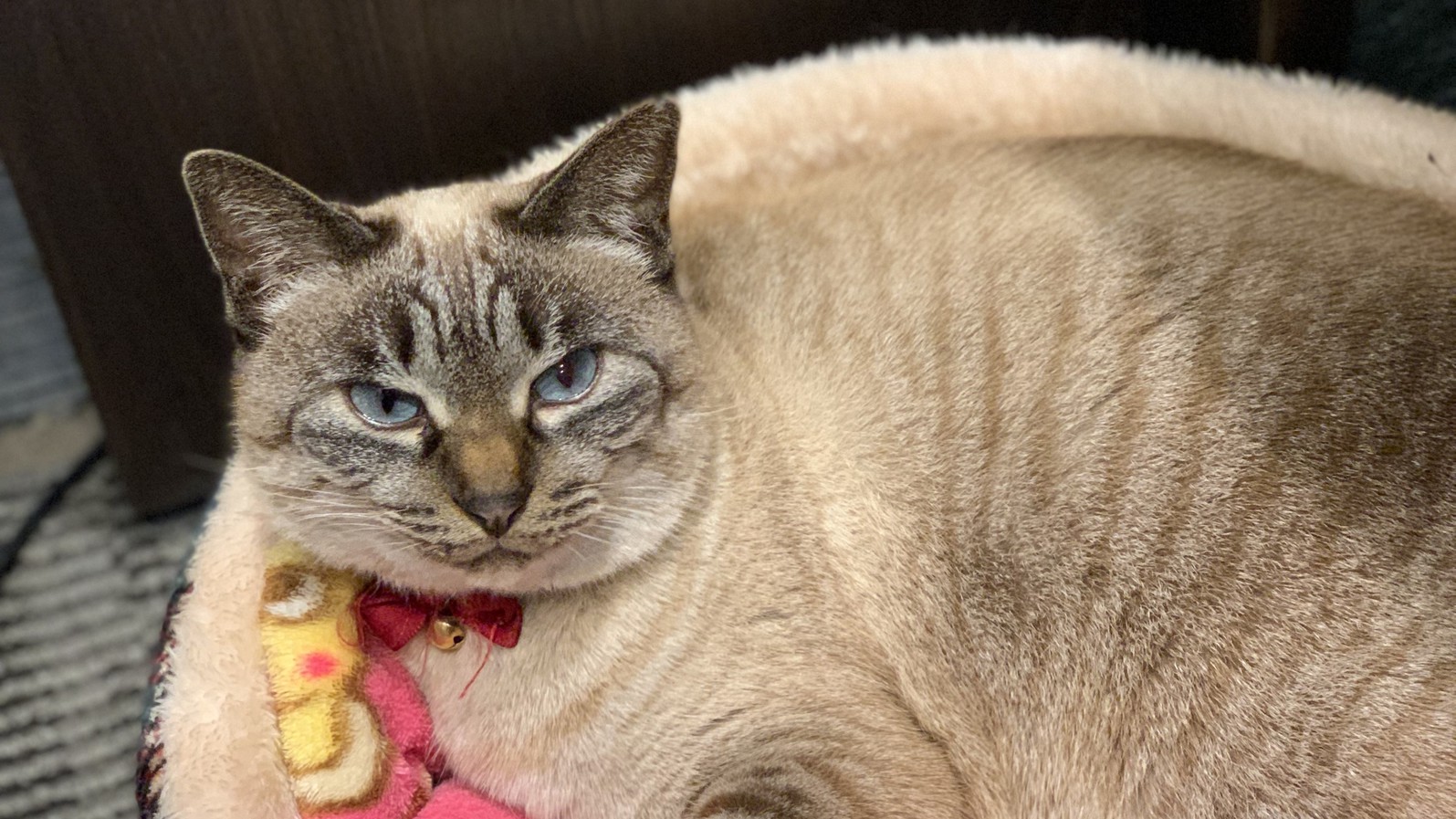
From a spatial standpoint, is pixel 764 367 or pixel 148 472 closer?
pixel 764 367

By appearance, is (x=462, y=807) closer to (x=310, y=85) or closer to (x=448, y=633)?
(x=448, y=633)

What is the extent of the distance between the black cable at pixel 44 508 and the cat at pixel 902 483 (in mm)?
1274

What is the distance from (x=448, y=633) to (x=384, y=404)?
0.96 ft

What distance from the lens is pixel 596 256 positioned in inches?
49.0

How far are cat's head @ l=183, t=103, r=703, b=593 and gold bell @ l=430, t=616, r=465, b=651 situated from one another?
3.2 inches

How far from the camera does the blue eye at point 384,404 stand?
114 cm

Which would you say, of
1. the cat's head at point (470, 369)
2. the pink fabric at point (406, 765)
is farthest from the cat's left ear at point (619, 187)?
the pink fabric at point (406, 765)

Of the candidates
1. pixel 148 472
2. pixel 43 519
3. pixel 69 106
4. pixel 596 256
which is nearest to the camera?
pixel 596 256

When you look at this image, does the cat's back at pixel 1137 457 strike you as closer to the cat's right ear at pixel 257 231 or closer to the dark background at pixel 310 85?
the cat's right ear at pixel 257 231

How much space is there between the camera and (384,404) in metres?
1.15

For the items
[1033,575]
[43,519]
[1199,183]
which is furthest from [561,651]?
[43,519]

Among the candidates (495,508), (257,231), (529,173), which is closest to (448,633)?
(495,508)

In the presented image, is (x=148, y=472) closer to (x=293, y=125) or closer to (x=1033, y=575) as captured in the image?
(x=293, y=125)

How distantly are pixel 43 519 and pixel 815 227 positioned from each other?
1769 millimetres
